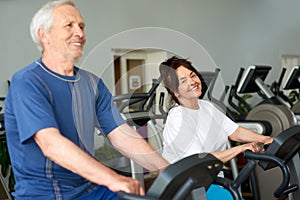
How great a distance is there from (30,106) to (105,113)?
398 millimetres

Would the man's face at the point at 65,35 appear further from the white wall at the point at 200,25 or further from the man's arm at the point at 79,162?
the white wall at the point at 200,25

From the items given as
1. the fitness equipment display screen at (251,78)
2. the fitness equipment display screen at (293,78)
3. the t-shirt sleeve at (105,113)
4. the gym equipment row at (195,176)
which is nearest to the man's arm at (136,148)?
the t-shirt sleeve at (105,113)

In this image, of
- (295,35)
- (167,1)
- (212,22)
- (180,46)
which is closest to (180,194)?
(180,46)

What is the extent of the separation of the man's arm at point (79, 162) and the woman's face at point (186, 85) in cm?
108

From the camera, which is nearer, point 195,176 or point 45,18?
point 195,176

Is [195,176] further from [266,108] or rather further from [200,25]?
[200,25]

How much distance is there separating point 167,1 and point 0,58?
247cm

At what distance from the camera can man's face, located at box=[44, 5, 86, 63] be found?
1.75 meters

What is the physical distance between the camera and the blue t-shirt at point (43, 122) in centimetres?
159

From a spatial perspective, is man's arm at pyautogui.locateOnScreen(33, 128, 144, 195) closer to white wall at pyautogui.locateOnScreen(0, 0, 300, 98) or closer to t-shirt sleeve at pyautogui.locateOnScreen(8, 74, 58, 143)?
t-shirt sleeve at pyautogui.locateOnScreen(8, 74, 58, 143)

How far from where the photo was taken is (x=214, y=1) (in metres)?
6.89

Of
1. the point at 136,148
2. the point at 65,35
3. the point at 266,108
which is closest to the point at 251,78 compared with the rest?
the point at 266,108

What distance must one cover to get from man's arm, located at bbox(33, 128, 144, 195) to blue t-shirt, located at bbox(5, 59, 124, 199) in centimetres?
5

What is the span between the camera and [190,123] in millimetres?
2400
